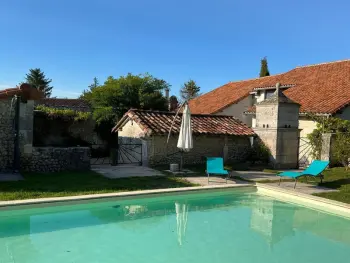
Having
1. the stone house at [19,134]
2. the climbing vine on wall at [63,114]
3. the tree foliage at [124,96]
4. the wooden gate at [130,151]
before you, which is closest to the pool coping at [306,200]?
the wooden gate at [130,151]

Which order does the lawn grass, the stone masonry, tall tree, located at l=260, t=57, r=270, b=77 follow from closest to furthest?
the lawn grass, the stone masonry, tall tree, located at l=260, t=57, r=270, b=77

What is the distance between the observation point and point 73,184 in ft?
39.9

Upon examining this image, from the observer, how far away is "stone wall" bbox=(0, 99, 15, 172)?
14281 millimetres

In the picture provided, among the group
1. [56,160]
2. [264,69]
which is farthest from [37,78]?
[56,160]

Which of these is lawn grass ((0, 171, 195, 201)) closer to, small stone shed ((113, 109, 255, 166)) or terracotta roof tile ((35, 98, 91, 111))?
small stone shed ((113, 109, 255, 166))

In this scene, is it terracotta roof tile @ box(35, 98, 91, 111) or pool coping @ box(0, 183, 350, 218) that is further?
terracotta roof tile @ box(35, 98, 91, 111)

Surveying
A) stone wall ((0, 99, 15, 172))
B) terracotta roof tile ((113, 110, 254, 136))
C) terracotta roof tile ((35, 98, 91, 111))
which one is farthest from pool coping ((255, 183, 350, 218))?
terracotta roof tile ((35, 98, 91, 111))

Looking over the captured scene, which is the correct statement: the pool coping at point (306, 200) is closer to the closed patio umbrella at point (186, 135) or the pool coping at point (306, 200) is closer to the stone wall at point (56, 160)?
the closed patio umbrella at point (186, 135)

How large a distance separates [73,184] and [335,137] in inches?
530

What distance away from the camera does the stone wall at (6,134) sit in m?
14.3

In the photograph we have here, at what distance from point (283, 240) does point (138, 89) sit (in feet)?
76.9

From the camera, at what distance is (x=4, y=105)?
14.3m

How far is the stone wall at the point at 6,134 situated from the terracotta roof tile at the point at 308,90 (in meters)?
17.9

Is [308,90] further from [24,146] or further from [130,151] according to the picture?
[24,146]
